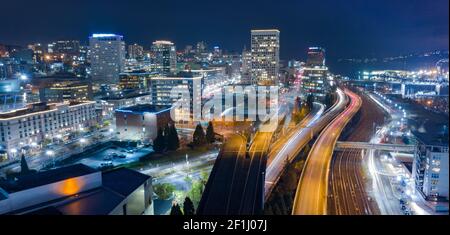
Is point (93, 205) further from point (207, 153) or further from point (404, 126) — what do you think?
point (404, 126)

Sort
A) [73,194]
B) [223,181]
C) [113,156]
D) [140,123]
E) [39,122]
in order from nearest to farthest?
1. [73,194]
2. [223,181]
3. [113,156]
4. [39,122]
5. [140,123]

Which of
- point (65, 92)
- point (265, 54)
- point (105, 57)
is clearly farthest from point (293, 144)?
point (105, 57)

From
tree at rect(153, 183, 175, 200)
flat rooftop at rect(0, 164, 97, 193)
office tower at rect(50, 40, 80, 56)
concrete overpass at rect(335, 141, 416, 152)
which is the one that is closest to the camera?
flat rooftop at rect(0, 164, 97, 193)

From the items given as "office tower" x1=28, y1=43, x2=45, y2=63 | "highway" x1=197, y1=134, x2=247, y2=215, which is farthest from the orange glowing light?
"office tower" x1=28, y1=43, x2=45, y2=63

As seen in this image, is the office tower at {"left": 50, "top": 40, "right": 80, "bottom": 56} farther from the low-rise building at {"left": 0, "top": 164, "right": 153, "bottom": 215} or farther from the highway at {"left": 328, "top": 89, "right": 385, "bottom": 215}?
the low-rise building at {"left": 0, "top": 164, "right": 153, "bottom": 215}

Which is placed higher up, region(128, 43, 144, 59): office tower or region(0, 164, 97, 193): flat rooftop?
region(128, 43, 144, 59): office tower

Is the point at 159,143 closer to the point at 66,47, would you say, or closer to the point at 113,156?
the point at 113,156

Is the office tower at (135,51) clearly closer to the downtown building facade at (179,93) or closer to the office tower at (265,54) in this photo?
the office tower at (265,54)
